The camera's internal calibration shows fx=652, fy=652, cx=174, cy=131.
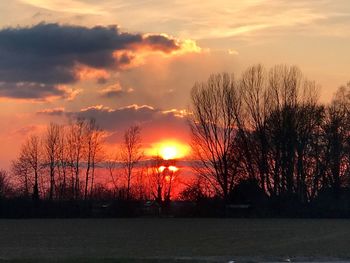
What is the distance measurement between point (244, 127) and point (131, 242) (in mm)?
57740

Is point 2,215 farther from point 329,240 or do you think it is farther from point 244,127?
point 329,240

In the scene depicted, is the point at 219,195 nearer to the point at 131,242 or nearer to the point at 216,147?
the point at 216,147

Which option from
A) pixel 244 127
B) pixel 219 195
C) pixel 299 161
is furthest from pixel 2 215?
pixel 299 161

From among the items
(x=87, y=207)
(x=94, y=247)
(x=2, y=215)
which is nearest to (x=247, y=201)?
(x=87, y=207)

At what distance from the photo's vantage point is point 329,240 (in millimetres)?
44625

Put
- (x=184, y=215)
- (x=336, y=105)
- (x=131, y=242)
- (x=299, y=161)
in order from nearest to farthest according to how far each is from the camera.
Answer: (x=131, y=242)
(x=184, y=215)
(x=299, y=161)
(x=336, y=105)

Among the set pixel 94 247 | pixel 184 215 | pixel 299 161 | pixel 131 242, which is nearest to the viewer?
pixel 94 247

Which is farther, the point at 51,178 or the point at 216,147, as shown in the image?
the point at 51,178

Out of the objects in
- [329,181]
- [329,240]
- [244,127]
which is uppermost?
[244,127]

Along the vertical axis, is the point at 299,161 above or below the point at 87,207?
above

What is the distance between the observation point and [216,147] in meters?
98.7

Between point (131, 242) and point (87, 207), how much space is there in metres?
52.5

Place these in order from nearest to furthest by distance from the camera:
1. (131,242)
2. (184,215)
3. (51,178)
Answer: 1. (131,242)
2. (184,215)
3. (51,178)

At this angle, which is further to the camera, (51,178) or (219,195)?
(51,178)
